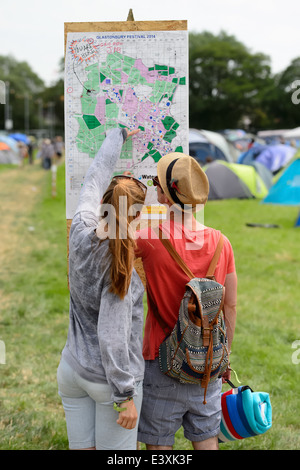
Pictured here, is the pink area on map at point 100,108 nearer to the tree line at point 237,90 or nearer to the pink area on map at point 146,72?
the pink area on map at point 146,72

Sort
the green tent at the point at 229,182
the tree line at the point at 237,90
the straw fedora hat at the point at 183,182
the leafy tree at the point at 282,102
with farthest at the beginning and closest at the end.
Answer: the tree line at the point at 237,90, the leafy tree at the point at 282,102, the green tent at the point at 229,182, the straw fedora hat at the point at 183,182

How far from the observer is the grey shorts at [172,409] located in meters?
2.28

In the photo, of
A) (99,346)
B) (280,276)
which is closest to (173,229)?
(99,346)

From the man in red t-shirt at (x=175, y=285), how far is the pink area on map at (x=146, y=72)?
0.71m

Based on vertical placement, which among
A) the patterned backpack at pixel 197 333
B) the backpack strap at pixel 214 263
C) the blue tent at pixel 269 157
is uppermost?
the blue tent at pixel 269 157

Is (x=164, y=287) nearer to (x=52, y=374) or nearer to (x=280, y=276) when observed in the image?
(x=52, y=374)

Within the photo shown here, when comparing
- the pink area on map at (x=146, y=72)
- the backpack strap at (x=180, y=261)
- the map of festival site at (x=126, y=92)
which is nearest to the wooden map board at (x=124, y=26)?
the map of festival site at (x=126, y=92)

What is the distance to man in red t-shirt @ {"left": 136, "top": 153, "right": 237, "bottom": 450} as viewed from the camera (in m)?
2.23

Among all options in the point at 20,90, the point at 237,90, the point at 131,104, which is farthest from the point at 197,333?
the point at 20,90

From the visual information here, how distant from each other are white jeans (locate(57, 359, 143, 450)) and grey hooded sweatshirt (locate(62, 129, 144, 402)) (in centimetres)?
5

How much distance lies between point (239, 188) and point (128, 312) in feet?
45.3

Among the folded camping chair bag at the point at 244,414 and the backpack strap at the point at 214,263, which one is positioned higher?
the backpack strap at the point at 214,263

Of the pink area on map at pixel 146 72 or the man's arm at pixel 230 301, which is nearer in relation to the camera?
the man's arm at pixel 230 301

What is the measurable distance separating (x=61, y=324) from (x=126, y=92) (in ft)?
11.1
